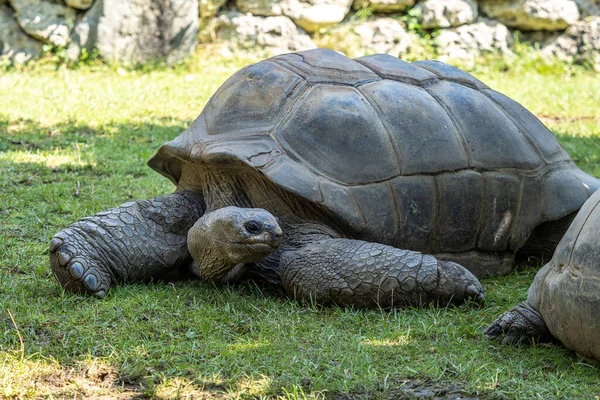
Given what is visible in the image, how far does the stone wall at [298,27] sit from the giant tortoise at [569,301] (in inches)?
294

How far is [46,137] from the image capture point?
6.79 m

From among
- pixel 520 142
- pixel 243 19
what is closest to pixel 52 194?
pixel 520 142

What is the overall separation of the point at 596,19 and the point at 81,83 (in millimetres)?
6444

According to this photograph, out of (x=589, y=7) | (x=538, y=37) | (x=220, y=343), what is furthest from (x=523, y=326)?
(x=589, y=7)

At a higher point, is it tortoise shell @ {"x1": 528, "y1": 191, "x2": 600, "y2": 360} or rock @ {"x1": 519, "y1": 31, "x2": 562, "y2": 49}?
tortoise shell @ {"x1": 528, "y1": 191, "x2": 600, "y2": 360}

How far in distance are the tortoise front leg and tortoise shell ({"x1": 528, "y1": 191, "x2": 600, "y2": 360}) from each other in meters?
1.68

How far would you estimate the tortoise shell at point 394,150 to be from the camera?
12.4 feet

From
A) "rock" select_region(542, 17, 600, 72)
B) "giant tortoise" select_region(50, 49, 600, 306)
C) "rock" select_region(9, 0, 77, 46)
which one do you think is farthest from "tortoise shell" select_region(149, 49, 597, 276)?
"rock" select_region(542, 17, 600, 72)

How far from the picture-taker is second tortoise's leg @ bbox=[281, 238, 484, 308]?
3527 millimetres

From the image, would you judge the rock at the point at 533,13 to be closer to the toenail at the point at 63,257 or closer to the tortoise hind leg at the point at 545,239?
the tortoise hind leg at the point at 545,239

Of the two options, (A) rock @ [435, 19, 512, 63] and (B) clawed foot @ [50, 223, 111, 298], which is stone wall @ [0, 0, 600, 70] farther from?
(B) clawed foot @ [50, 223, 111, 298]

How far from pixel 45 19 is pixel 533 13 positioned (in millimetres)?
5968

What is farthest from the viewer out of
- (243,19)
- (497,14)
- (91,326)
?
(497,14)

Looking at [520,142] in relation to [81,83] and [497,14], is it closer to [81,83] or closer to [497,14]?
[81,83]
